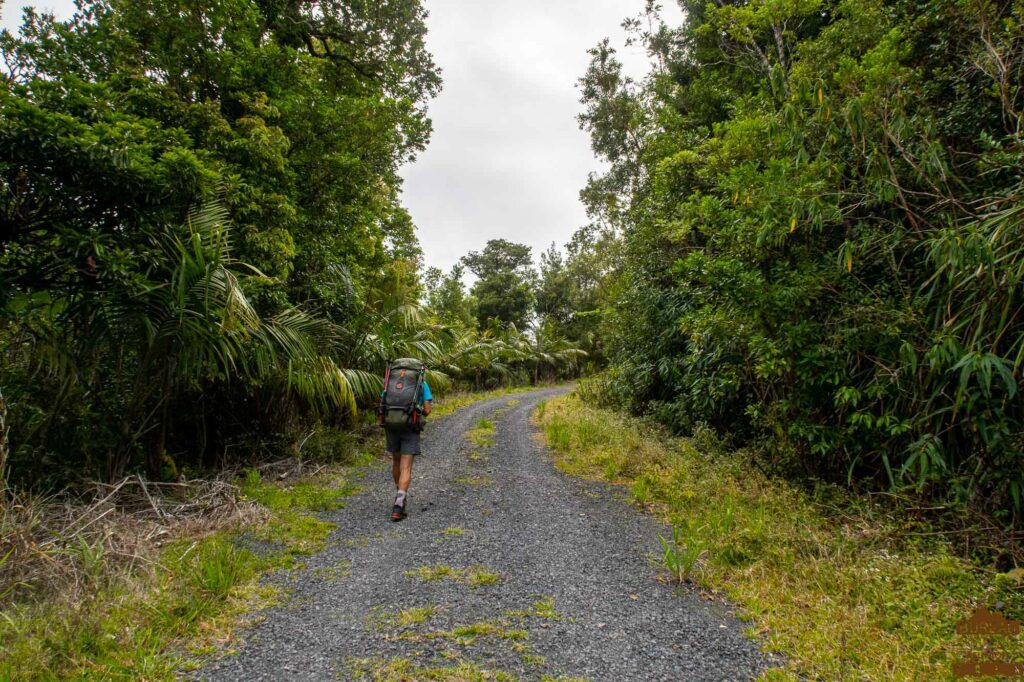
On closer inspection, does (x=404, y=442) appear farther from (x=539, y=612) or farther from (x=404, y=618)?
(x=539, y=612)

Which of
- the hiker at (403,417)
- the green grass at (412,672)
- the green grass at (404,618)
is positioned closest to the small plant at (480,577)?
the green grass at (404,618)

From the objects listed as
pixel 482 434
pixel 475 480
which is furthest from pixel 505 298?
pixel 475 480

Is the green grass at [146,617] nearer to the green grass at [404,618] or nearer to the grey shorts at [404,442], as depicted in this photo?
the green grass at [404,618]

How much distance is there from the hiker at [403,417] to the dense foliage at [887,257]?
360 centimetres

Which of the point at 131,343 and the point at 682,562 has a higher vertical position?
the point at 131,343

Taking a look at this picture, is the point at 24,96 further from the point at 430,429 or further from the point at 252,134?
the point at 430,429

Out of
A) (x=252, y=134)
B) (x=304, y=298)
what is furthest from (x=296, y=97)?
(x=304, y=298)

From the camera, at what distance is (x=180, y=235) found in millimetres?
4652

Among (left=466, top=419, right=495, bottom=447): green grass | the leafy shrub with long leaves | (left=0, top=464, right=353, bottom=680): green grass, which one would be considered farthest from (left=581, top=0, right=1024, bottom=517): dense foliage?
the leafy shrub with long leaves

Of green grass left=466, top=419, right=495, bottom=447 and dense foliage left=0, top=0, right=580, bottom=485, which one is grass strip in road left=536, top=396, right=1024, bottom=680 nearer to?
green grass left=466, top=419, right=495, bottom=447

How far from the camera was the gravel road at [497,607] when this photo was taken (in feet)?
8.31

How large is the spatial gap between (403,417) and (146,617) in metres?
2.74

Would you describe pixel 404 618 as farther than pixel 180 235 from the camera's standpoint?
No

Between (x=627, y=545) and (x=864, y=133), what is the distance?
4584 millimetres
